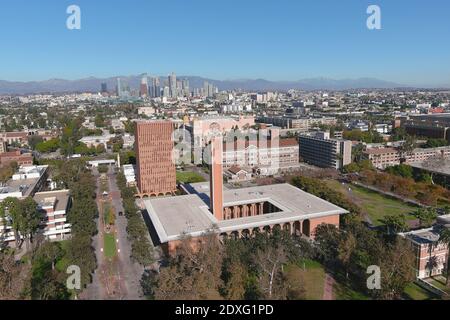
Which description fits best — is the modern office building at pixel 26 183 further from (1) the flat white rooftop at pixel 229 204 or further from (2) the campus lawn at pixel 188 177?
(2) the campus lawn at pixel 188 177

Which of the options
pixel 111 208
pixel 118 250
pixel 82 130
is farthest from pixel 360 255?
pixel 82 130

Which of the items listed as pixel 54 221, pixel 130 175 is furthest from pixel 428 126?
pixel 54 221

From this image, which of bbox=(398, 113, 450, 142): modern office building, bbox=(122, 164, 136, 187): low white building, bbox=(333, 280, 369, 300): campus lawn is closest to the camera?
bbox=(333, 280, 369, 300): campus lawn

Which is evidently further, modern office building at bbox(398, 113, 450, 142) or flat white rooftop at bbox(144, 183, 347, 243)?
modern office building at bbox(398, 113, 450, 142)

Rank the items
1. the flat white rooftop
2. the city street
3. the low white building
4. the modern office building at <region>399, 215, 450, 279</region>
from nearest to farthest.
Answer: the city street
the modern office building at <region>399, 215, 450, 279</region>
the flat white rooftop
the low white building

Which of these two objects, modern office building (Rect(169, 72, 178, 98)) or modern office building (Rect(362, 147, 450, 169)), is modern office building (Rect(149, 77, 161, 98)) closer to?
modern office building (Rect(169, 72, 178, 98))

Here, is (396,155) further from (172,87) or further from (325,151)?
(172,87)

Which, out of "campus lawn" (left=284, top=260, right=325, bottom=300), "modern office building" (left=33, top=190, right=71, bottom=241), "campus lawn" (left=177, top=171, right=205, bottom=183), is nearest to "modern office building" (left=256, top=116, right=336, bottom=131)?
"campus lawn" (left=177, top=171, right=205, bottom=183)
